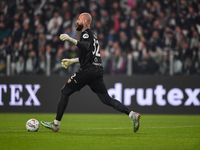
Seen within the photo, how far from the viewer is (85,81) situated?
24.9ft

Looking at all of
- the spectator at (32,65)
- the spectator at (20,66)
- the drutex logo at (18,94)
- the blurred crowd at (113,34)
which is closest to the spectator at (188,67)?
the blurred crowd at (113,34)

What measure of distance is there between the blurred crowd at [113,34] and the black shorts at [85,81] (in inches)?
228

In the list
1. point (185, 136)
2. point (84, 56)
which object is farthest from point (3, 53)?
point (185, 136)

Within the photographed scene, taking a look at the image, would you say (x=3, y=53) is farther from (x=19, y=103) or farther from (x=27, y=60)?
(x=19, y=103)

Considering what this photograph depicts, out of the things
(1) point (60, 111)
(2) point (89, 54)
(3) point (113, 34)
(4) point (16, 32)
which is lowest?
(1) point (60, 111)

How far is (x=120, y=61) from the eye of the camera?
13539 mm

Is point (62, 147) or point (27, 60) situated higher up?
point (27, 60)

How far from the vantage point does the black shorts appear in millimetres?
7547

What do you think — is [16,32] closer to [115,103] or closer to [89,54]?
[89,54]

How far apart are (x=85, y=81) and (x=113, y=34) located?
7.97m

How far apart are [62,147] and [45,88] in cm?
877

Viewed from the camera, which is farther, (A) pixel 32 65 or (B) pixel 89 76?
(A) pixel 32 65

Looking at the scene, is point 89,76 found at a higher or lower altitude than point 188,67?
lower

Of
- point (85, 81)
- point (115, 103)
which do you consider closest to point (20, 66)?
point (85, 81)
